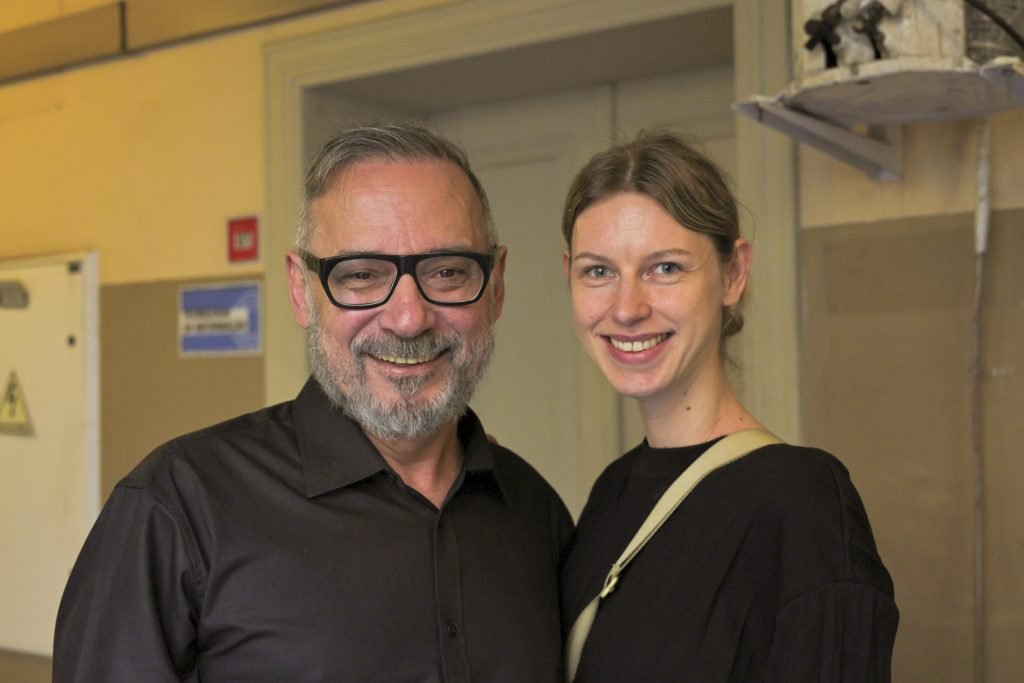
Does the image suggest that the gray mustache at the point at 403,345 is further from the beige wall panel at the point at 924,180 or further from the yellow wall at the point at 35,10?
the yellow wall at the point at 35,10

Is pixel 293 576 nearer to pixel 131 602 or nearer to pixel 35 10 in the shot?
pixel 131 602

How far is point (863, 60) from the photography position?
2152mm

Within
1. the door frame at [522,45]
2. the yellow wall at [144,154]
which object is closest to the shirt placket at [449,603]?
the door frame at [522,45]

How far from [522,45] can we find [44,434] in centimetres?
238

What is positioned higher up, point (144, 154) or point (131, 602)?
point (144, 154)

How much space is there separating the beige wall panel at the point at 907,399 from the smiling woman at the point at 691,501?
982 millimetres

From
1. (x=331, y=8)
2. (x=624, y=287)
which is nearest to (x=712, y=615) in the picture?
(x=624, y=287)

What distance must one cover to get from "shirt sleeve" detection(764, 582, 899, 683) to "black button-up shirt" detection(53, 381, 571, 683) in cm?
42

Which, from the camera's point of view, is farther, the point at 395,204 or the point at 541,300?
the point at 541,300

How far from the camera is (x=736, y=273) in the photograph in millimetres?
1837

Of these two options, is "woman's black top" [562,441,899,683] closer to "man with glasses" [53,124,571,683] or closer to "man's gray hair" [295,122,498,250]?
"man with glasses" [53,124,571,683]

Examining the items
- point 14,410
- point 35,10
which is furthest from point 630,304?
point 35,10

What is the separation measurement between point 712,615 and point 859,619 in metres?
0.20

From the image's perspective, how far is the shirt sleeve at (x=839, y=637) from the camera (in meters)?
1.44
